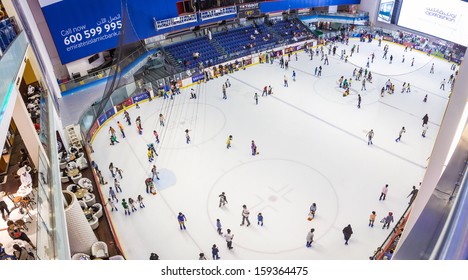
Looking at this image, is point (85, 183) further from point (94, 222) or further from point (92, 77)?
point (92, 77)

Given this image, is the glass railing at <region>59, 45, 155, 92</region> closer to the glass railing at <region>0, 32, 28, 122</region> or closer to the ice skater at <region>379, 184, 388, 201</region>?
the glass railing at <region>0, 32, 28, 122</region>

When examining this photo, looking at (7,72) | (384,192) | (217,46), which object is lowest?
(384,192)

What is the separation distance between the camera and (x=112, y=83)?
1478cm

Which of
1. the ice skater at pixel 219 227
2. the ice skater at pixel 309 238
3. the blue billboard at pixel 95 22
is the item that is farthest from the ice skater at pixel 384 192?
the blue billboard at pixel 95 22

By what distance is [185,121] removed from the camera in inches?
882

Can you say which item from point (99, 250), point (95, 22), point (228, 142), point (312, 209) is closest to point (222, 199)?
point (312, 209)

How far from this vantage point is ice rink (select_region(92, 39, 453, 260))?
13.6 meters

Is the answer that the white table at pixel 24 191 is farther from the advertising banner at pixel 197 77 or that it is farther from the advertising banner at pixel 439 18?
the advertising banner at pixel 439 18

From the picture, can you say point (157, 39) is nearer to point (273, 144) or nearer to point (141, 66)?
point (141, 66)

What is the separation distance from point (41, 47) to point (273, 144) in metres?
17.3

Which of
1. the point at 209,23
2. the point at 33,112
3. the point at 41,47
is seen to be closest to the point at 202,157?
the point at 33,112

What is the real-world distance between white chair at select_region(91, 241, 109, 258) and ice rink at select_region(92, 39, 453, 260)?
96cm

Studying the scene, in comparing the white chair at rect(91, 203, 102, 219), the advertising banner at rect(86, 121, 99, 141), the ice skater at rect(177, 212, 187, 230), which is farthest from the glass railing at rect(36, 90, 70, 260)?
the advertising banner at rect(86, 121, 99, 141)

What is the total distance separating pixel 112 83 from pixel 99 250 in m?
7.19
